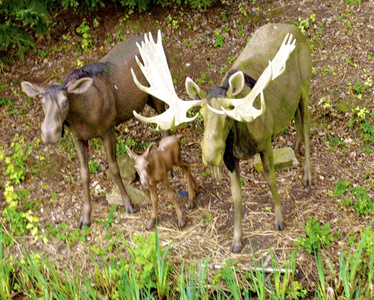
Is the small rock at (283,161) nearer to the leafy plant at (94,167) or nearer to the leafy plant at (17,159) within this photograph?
the leafy plant at (94,167)

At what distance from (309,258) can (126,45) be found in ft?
11.2

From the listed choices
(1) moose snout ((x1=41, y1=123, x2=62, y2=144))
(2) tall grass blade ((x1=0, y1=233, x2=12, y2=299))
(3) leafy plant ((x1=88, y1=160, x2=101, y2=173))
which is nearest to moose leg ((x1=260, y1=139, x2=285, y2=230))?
(1) moose snout ((x1=41, y1=123, x2=62, y2=144))

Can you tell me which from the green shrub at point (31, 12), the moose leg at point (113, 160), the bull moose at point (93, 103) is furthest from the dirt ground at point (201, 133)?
the bull moose at point (93, 103)

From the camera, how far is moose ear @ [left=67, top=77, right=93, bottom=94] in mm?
4047

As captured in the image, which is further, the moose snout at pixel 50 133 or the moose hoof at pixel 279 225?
the moose hoof at pixel 279 225

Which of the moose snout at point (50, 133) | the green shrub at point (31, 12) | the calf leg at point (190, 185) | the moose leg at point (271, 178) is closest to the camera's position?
the moose snout at point (50, 133)

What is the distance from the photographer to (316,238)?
4.11 m

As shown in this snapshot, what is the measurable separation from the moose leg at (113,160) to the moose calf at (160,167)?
0.46 m

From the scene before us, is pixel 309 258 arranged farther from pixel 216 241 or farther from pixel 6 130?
pixel 6 130

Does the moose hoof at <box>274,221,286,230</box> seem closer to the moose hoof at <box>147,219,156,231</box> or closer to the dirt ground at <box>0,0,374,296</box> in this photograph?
the dirt ground at <box>0,0,374,296</box>

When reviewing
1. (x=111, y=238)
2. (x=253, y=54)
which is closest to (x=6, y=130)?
(x=111, y=238)

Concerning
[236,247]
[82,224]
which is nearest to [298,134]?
[236,247]

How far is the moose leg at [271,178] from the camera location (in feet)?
13.2

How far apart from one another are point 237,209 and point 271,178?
49 cm
